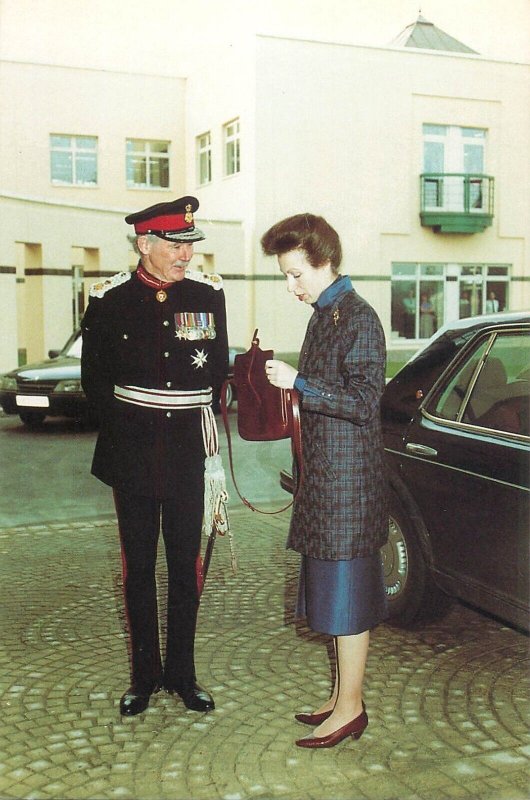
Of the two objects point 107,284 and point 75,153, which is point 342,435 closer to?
point 107,284

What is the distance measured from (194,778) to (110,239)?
20691 millimetres

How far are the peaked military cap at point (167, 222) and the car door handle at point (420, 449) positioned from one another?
1.60 metres

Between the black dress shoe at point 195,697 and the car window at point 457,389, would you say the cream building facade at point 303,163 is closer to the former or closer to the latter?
the car window at point 457,389

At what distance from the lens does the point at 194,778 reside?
3078mm

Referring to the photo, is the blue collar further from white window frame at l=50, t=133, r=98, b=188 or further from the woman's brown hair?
white window frame at l=50, t=133, r=98, b=188


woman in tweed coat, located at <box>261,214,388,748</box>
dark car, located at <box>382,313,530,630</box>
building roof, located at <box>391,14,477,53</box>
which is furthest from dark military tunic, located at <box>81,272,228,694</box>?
building roof, located at <box>391,14,477,53</box>

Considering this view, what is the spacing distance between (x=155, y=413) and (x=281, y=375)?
774 millimetres

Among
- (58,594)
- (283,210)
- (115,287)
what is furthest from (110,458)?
(283,210)

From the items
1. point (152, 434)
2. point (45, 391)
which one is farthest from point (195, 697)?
point (45, 391)

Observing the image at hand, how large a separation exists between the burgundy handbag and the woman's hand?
0.04m

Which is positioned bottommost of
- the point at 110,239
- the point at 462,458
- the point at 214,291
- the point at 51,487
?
the point at 51,487

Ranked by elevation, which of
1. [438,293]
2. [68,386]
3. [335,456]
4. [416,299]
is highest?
[438,293]

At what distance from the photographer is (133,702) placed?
3643 mm

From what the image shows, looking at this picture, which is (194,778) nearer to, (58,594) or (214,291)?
(214,291)
